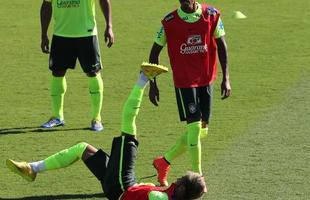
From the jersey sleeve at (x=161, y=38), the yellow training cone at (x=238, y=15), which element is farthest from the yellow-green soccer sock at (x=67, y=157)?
the yellow training cone at (x=238, y=15)

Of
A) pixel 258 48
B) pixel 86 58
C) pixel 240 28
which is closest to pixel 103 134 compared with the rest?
pixel 86 58

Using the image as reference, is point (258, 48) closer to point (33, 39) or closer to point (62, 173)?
point (33, 39)

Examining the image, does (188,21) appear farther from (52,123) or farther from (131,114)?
(52,123)

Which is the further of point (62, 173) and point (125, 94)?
point (125, 94)

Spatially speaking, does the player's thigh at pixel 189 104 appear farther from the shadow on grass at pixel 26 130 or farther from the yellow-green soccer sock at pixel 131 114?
the shadow on grass at pixel 26 130

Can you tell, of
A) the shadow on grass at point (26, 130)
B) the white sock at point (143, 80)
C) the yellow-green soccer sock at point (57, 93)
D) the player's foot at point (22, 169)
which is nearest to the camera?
the white sock at point (143, 80)

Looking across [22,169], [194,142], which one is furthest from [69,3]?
[22,169]

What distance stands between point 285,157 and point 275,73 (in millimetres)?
4720

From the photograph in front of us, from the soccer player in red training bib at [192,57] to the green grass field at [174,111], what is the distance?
625 millimetres

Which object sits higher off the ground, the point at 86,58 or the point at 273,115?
the point at 86,58

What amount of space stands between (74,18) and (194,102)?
3.00 meters

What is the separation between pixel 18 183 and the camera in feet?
31.4

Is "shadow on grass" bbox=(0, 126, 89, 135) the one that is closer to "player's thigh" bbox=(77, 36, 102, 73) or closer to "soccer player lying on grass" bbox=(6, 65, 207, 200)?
"player's thigh" bbox=(77, 36, 102, 73)

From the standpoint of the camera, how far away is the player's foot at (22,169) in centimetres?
Answer: 899
